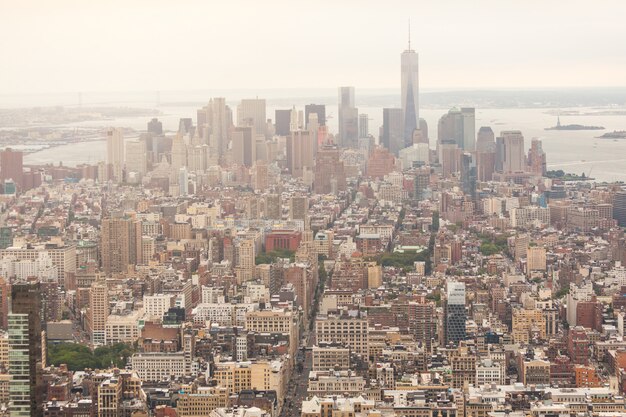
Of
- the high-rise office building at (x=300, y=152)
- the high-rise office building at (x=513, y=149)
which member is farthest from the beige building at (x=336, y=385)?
the high-rise office building at (x=513, y=149)

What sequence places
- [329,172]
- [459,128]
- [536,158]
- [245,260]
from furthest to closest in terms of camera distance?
1. [459,128]
2. [536,158]
3. [329,172]
4. [245,260]

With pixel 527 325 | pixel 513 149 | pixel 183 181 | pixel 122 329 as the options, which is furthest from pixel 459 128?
pixel 122 329

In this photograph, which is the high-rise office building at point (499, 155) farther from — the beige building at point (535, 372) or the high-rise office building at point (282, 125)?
the beige building at point (535, 372)

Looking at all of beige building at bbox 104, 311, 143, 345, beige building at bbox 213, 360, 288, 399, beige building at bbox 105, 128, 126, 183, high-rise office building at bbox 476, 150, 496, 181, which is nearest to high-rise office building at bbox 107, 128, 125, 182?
beige building at bbox 105, 128, 126, 183

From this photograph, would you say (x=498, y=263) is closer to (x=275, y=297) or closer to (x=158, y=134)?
(x=275, y=297)

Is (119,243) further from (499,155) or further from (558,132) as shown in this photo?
(558,132)

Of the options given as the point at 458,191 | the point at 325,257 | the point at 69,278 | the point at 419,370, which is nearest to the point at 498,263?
the point at 325,257
